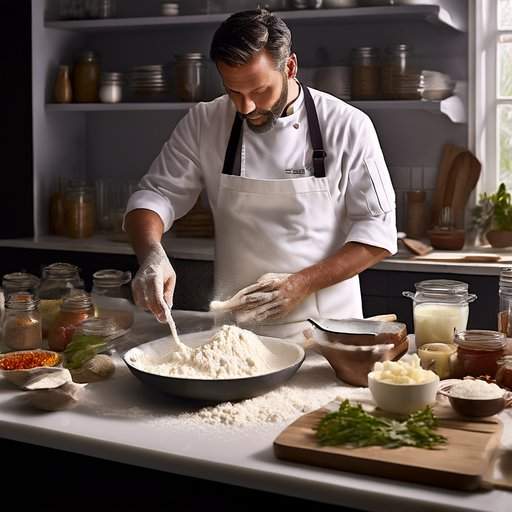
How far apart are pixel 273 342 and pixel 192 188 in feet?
3.07

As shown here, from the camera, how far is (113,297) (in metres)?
2.55

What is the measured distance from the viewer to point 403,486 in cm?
154

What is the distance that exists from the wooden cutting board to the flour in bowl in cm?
31

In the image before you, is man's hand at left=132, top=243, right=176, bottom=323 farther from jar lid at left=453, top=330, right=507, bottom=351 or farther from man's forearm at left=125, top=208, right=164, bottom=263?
jar lid at left=453, top=330, right=507, bottom=351

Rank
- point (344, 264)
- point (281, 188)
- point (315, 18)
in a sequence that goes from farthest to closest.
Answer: point (315, 18) < point (281, 188) < point (344, 264)

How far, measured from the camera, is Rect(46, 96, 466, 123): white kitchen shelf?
425cm

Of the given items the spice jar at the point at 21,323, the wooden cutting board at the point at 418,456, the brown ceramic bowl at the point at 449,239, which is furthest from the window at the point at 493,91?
the wooden cutting board at the point at 418,456

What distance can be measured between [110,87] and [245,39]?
2.59 metres

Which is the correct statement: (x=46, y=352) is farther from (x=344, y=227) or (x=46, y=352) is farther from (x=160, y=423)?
(x=344, y=227)

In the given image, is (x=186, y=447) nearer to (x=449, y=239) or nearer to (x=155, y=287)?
(x=155, y=287)

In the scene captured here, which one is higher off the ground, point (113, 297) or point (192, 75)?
point (192, 75)

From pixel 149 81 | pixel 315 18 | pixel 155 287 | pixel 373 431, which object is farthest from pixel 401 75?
pixel 373 431

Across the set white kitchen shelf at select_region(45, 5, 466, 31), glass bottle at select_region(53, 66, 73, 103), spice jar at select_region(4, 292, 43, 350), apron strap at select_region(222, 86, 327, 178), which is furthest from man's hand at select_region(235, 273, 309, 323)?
glass bottle at select_region(53, 66, 73, 103)

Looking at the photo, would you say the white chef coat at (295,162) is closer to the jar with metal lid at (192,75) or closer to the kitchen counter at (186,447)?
the kitchen counter at (186,447)
